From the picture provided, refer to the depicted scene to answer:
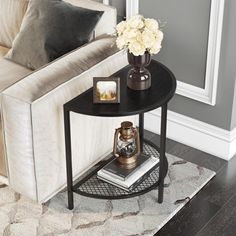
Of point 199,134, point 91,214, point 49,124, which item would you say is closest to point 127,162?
point 91,214

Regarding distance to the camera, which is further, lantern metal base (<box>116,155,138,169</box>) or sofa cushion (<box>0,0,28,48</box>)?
sofa cushion (<box>0,0,28,48</box>)

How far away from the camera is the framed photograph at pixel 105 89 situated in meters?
2.65

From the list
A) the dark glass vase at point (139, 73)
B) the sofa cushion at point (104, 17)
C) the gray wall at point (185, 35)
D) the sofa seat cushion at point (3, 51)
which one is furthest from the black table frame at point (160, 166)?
the sofa seat cushion at point (3, 51)

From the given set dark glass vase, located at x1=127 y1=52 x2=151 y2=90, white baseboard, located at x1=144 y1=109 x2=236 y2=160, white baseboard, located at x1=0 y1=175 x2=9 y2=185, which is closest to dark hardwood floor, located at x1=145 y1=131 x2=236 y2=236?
white baseboard, located at x1=144 y1=109 x2=236 y2=160

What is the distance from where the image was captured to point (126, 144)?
290 centimetres

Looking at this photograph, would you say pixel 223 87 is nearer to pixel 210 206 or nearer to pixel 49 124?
pixel 210 206

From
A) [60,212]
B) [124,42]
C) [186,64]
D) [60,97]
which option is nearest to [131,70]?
[124,42]

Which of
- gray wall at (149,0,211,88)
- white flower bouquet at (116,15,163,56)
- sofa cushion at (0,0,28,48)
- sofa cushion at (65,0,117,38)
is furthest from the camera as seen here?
sofa cushion at (0,0,28,48)

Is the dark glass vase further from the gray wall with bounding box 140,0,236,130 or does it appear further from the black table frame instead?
the gray wall with bounding box 140,0,236,130

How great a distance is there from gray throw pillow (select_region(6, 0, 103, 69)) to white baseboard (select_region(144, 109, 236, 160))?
2.31 feet

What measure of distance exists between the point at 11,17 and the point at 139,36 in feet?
3.59

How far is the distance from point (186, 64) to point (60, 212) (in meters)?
1.04

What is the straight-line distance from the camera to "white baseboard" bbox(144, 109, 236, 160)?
130 inches

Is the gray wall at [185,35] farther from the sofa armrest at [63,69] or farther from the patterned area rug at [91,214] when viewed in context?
the patterned area rug at [91,214]
